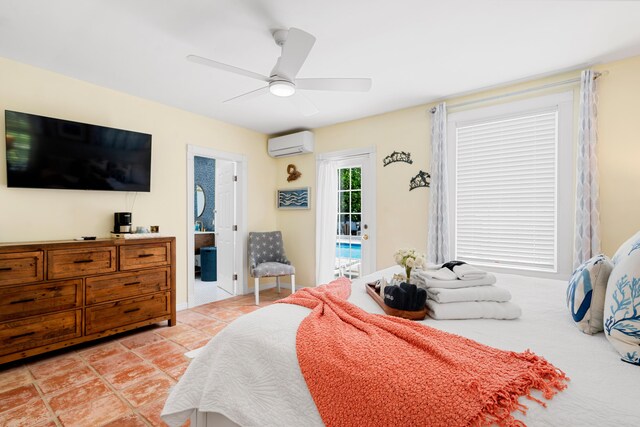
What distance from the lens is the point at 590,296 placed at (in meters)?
1.26

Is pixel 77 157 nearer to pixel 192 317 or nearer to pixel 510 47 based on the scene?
pixel 192 317

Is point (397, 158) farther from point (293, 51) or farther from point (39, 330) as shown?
point (39, 330)

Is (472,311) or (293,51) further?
(293,51)

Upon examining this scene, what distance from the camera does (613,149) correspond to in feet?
8.39

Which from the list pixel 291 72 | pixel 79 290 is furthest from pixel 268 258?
pixel 291 72

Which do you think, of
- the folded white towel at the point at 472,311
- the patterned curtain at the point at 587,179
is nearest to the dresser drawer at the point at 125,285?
the folded white towel at the point at 472,311

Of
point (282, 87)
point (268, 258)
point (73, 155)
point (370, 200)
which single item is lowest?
point (268, 258)

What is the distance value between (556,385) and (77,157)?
12.6 ft

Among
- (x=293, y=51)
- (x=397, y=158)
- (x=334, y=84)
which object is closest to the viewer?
(x=293, y=51)

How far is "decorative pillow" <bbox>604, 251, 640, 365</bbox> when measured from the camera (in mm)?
993

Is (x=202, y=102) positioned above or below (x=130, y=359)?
above

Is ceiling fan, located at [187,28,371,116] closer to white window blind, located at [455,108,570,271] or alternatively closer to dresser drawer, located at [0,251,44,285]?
white window blind, located at [455,108,570,271]

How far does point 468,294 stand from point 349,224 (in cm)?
290

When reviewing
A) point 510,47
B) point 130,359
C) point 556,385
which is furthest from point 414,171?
point 130,359
